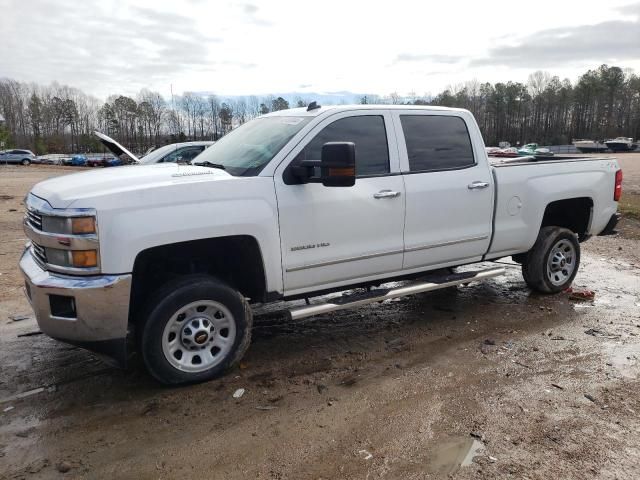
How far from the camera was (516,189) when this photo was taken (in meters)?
5.54

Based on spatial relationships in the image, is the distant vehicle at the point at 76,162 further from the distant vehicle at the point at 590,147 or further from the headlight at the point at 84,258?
the distant vehicle at the point at 590,147

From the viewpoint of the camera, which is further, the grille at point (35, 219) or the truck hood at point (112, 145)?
the truck hood at point (112, 145)

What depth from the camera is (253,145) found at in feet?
15.1

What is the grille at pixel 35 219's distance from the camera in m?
3.69

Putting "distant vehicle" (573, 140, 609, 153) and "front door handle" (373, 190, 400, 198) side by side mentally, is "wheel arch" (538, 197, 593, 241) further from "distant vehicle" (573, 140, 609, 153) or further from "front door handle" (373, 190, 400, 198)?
"distant vehicle" (573, 140, 609, 153)

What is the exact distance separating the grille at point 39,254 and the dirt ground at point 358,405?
3.24 ft

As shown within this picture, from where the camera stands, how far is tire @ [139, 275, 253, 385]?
376cm

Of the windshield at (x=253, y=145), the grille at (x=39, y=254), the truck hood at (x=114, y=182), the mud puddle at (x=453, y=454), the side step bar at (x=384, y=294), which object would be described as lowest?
the mud puddle at (x=453, y=454)

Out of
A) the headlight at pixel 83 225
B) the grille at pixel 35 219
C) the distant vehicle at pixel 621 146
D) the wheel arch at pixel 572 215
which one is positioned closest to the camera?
the headlight at pixel 83 225

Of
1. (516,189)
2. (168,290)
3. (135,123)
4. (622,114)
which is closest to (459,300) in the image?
(516,189)

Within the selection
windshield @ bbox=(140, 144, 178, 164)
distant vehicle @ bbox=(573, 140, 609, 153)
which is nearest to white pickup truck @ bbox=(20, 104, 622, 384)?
windshield @ bbox=(140, 144, 178, 164)

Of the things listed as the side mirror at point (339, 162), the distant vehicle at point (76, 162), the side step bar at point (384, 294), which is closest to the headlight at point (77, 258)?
the side step bar at point (384, 294)

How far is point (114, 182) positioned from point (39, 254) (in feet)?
2.50

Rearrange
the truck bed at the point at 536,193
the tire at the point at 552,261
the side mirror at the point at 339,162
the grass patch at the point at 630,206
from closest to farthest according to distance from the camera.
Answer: the side mirror at the point at 339,162 < the truck bed at the point at 536,193 < the tire at the point at 552,261 < the grass patch at the point at 630,206
